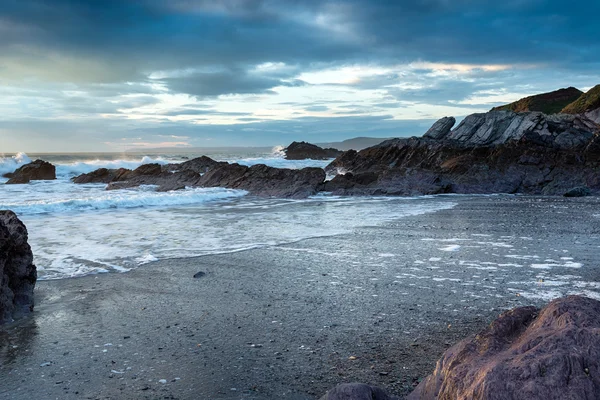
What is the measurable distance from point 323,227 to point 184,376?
24.3 feet

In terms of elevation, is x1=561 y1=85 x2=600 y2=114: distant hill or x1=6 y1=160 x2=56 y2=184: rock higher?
x1=561 y1=85 x2=600 y2=114: distant hill

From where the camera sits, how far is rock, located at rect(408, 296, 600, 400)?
1864 millimetres

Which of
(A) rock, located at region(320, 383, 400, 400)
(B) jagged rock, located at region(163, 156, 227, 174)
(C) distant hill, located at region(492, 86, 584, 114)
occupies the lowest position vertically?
(A) rock, located at region(320, 383, 400, 400)

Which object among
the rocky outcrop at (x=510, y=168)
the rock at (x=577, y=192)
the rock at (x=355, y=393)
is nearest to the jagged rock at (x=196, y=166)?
the rocky outcrop at (x=510, y=168)

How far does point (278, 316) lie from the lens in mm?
4742

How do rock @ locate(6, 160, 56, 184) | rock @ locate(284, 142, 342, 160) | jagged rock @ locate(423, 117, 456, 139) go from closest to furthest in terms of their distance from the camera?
Answer: rock @ locate(6, 160, 56, 184) → jagged rock @ locate(423, 117, 456, 139) → rock @ locate(284, 142, 342, 160)

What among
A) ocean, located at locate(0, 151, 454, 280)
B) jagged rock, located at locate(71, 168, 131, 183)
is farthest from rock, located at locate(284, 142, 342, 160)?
ocean, located at locate(0, 151, 454, 280)

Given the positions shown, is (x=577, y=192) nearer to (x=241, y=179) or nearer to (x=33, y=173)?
(x=241, y=179)

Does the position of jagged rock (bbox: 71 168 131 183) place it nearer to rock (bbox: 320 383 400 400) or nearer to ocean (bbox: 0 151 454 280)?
ocean (bbox: 0 151 454 280)

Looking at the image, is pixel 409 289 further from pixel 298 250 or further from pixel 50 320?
pixel 50 320

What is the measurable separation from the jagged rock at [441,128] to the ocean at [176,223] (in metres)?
17.2

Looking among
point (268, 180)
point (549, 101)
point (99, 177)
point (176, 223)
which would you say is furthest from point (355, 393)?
point (549, 101)

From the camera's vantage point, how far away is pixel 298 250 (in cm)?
803

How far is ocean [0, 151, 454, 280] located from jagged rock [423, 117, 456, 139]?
17163 millimetres
